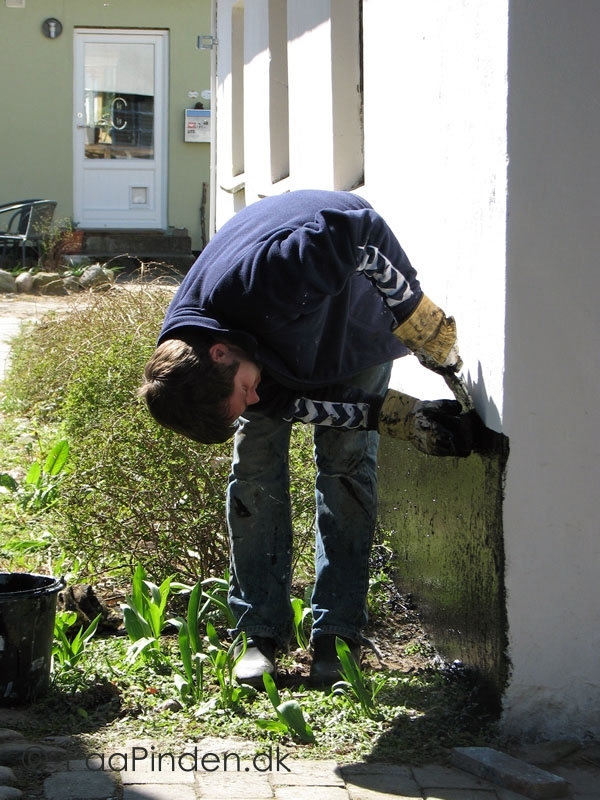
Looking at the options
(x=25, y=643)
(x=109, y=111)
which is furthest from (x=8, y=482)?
(x=109, y=111)

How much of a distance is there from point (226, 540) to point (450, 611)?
3.18 ft

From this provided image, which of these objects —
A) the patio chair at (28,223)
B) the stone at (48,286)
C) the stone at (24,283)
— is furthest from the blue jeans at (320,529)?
the patio chair at (28,223)

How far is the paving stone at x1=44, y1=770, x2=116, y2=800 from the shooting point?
2.48 metres

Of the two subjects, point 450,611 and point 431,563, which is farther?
point 431,563

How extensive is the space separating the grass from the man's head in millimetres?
770

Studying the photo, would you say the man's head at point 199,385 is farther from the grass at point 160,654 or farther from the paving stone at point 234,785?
the paving stone at point 234,785

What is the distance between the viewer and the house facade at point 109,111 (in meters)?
14.5

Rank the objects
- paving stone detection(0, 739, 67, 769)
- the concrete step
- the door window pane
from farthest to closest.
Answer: the door window pane → the concrete step → paving stone detection(0, 739, 67, 769)

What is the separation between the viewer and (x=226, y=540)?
3.96 metres

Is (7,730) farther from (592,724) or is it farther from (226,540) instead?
(592,724)

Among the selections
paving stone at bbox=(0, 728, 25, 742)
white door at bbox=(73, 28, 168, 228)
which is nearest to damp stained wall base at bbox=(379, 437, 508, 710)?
paving stone at bbox=(0, 728, 25, 742)

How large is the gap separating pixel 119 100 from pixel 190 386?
1327cm

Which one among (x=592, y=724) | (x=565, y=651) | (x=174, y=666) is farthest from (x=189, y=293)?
(x=592, y=724)

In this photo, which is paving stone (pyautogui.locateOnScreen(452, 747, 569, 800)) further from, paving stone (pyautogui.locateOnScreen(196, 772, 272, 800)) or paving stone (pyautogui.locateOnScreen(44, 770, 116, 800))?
paving stone (pyautogui.locateOnScreen(44, 770, 116, 800))
